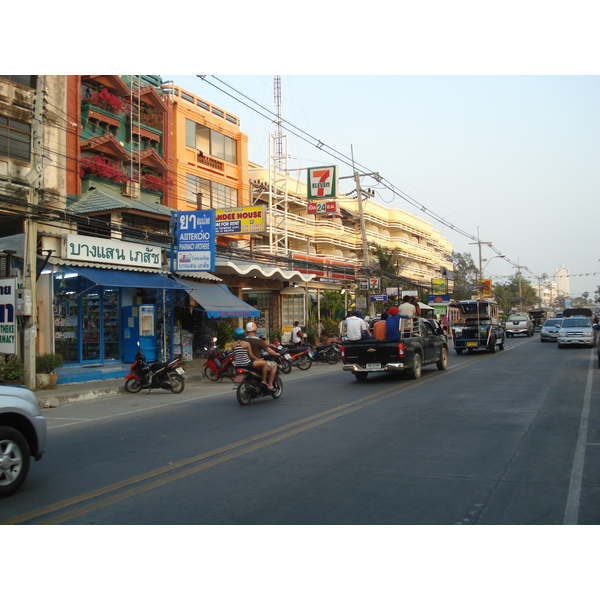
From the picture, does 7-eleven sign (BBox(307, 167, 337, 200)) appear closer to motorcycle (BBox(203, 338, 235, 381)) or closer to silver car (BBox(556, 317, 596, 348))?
motorcycle (BBox(203, 338, 235, 381))

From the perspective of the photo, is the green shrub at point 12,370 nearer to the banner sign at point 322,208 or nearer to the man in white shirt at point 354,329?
the man in white shirt at point 354,329

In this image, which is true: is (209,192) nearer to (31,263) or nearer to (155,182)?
(155,182)

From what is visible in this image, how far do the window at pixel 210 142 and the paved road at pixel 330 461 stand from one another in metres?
23.0

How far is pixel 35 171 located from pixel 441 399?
11.8 metres

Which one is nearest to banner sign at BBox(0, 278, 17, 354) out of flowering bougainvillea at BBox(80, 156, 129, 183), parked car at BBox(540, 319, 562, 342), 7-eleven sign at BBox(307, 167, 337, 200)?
flowering bougainvillea at BBox(80, 156, 129, 183)

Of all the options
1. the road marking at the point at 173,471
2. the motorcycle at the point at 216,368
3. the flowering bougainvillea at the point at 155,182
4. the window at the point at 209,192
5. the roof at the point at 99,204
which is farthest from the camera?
the window at the point at 209,192

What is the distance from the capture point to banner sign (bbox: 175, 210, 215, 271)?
819 inches

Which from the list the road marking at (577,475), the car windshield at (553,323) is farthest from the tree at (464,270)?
the road marking at (577,475)

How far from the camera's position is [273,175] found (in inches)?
1684

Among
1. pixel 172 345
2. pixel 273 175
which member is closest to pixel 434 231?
pixel 273 175

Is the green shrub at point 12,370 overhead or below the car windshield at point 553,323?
below

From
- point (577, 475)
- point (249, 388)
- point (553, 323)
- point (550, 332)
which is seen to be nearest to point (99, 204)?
point (249, 388)

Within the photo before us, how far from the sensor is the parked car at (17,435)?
6.00m

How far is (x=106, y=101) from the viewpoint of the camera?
26.7 m
